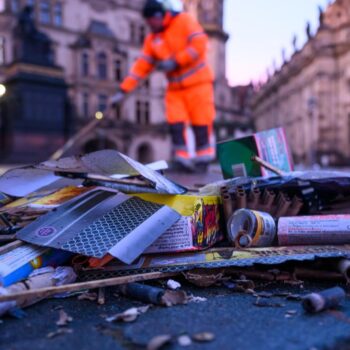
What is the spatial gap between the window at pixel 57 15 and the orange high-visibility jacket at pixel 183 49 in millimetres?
28804

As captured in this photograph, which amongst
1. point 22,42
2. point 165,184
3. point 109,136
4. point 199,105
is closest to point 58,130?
point 22,42

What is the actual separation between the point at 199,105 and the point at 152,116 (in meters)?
30.4

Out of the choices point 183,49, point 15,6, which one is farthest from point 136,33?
point 183,49

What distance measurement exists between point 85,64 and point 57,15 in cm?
393

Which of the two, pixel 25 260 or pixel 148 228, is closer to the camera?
pixel 25 260

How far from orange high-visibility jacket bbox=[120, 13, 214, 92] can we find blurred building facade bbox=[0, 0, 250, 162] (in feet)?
80.7

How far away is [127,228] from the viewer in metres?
2.29

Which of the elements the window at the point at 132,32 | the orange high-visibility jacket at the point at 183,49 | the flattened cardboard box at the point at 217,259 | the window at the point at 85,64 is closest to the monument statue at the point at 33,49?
the orange high-visibility jacket at the point at 183,49

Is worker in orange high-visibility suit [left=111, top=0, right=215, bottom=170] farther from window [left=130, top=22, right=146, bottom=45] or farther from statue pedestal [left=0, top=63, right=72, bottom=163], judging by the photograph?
window [left=130, top=22, right=146, bottom=45]

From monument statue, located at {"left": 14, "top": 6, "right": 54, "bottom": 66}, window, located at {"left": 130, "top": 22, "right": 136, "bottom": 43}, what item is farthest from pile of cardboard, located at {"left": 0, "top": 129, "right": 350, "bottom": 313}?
window, located at {"left": 130, "top": 22, "right": 136, "bottom": 43}

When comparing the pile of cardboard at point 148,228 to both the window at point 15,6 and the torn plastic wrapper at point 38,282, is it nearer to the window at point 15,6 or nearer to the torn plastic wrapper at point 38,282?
the torn plastic wrapper at point 38,282

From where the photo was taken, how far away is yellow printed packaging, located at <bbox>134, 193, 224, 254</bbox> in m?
2.39

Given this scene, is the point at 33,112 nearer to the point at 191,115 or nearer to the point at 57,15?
the point at 191,115

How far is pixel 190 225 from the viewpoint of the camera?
243cm
